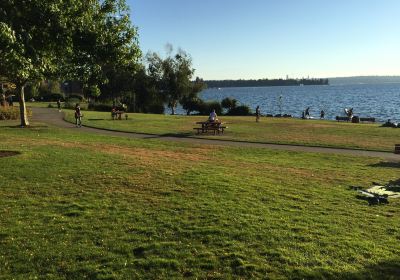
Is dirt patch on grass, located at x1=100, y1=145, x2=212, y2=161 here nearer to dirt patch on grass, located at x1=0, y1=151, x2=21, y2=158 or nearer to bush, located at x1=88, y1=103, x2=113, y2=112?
dirt patch on grass, located at x1=0, y1=151, x2=21, y2=158

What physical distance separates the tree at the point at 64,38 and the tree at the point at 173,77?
58.2 meters

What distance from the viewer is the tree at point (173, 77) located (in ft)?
254

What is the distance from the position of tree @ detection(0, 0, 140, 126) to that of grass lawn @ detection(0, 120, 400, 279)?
338 centimetres

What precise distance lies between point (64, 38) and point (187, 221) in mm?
7918

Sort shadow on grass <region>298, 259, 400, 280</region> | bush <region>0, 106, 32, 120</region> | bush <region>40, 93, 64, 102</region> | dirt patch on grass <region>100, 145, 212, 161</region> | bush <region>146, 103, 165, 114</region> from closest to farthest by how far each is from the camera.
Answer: shadow on grass <region>298, 259, 400, 280</region> → dirt patch on grass <region>100, 145, 212, 161</region> → bush <region>0, 106, 32, 120</region> → bush <region>146, 103, 165, 114</region> → bush <region>40, 93, 64, 102</region>

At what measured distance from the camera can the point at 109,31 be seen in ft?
53.6

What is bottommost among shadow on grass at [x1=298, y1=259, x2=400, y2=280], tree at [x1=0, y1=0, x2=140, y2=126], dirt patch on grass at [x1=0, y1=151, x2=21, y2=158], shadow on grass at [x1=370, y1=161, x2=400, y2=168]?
shadow on grass at [x1=370, y1=161, x2=400, y2=168]

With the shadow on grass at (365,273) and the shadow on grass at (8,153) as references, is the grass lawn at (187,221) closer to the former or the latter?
the shadow on grass at (365,273)

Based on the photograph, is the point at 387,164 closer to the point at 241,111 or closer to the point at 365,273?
the point at 365,273

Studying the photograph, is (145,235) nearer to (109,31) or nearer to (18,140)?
(109,31)

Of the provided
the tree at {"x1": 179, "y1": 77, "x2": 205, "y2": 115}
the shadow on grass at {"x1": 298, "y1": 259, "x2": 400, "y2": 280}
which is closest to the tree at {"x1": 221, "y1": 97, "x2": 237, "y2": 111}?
the tree at {"x1": 179, "y1": 77, "x2": 205, "y2": 115}

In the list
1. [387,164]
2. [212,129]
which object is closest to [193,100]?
[212,129]

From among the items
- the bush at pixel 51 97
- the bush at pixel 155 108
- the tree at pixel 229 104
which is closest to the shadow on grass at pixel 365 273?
the tree at pixel 229 104

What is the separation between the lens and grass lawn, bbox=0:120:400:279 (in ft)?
23.7
